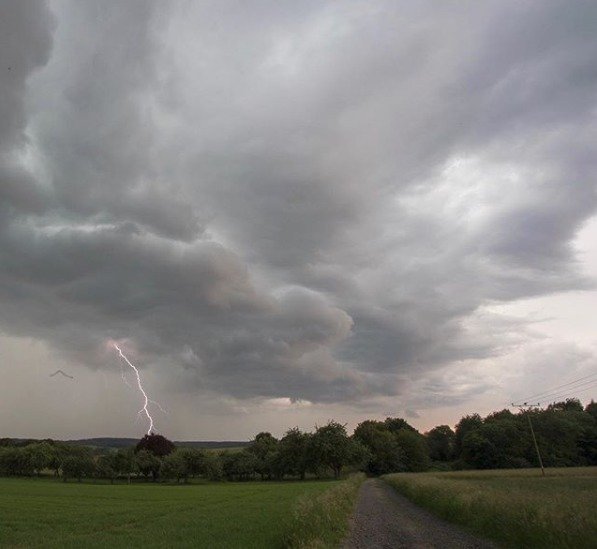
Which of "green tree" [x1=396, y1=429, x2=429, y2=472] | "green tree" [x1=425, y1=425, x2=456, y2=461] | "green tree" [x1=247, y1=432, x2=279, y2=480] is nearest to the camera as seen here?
"green tree" [x1=247, y1=432, x2=279, y2=480]

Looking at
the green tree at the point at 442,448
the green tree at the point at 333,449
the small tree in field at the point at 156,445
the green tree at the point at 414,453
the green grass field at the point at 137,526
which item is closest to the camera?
the green grass field at the point at 137,526

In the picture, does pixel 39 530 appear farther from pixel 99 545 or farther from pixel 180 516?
pixel 180 516

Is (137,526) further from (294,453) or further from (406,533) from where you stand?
(294,453)

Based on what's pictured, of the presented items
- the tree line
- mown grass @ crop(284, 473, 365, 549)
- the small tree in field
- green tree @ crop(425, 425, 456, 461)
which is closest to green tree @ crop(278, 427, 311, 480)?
the tree line

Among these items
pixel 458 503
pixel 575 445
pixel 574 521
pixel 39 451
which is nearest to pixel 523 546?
pixel 574 521

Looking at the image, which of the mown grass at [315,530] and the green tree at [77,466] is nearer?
the mown grass at [315,530]

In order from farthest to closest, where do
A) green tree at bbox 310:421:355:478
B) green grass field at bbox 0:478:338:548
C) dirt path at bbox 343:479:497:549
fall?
1. green tree at bbox 310:421:355:478
2. green grass field at bbox 0:478:338:548
3. dirt path at bbox 343:479:497:549

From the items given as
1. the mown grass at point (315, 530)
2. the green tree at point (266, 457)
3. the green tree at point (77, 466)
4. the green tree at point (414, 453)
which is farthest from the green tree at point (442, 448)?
the mown grass at point (315, 530)

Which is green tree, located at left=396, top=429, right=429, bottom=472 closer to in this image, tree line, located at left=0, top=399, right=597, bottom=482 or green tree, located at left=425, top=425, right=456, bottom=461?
tree line, located at left=0, top=399, right=597, bottom=482

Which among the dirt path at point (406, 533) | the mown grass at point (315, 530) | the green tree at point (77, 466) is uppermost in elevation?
the green tree at point (77, 466)

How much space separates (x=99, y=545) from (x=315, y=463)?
10076 centimetres

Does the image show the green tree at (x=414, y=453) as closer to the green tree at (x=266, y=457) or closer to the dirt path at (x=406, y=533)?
the green tree at (x=266, y=457)

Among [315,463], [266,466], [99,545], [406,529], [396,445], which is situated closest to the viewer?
[99,545]

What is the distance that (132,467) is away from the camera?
120875mm
